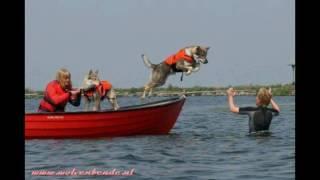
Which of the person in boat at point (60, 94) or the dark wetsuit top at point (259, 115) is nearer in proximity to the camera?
the dark wetsuit top at point (259, 115)

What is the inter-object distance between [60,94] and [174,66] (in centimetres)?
229

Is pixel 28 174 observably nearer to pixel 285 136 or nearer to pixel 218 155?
pixel 218 155

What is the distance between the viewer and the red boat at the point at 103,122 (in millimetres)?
9305

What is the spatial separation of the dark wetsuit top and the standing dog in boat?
2.44 metres

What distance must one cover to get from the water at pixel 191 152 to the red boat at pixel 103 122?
0.19m

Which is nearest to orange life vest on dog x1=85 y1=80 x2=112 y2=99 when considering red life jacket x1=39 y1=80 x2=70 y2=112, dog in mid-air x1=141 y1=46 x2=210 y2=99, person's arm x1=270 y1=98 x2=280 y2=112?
red life jacket x1=39 y1=80 x2=70 y2=112

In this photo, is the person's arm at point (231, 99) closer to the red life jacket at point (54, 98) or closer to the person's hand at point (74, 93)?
the person's hand at point (74, 93)

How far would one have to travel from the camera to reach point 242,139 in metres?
7.85

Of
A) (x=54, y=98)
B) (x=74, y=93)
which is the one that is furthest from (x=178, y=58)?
(x=54, y=98)

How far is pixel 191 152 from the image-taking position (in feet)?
24.5

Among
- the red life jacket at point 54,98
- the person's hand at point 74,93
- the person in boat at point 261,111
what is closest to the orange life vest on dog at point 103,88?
the person's hand at point 74,93

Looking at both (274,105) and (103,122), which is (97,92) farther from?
(274,105)

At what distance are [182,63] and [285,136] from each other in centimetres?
184
